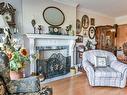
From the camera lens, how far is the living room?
141 inches

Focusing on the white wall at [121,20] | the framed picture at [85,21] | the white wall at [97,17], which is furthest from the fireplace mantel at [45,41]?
the white wall at [121,20]

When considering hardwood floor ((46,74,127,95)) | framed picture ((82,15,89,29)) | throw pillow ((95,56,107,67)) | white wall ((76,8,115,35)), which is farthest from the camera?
framed picture ((82,15,89,29))

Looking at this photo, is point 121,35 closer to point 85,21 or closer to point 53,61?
point 85,21

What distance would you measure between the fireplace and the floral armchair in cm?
201

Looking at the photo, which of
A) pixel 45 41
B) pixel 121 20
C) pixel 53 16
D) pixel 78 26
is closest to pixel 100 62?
pixel 45 41

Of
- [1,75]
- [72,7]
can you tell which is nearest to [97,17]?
[72,7]

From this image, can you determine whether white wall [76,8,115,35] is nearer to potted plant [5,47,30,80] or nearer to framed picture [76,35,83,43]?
framed picture [76,35,83,43]

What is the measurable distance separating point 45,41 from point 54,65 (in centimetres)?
77

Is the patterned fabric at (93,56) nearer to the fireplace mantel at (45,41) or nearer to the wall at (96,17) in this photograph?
the fireplace mantel at (45,41)

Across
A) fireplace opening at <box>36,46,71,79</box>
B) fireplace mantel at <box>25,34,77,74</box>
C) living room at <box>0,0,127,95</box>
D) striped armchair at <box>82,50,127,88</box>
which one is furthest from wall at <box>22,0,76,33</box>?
striped armchair at <box>82,50,127,88</box>

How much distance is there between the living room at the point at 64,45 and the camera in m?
3.58

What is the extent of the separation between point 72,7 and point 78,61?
6.44 ft

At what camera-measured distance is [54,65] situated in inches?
181

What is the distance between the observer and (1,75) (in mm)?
1841
